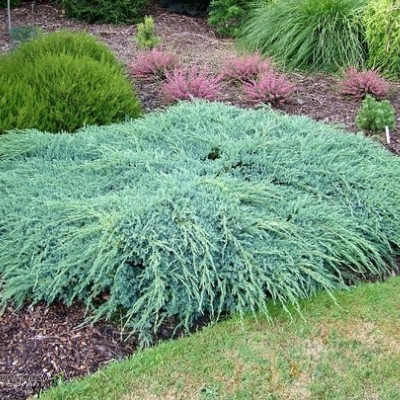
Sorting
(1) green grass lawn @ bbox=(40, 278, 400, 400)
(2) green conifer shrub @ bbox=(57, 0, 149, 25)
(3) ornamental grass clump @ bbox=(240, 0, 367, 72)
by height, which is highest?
(3) ornamental grass clump @ bbox=(240, 0, 367, 72)

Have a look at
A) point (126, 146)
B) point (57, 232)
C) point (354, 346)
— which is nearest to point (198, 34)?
point (126, 146)

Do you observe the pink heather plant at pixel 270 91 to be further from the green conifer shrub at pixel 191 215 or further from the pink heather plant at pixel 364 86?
the green conifer shrub at pixel 191 215

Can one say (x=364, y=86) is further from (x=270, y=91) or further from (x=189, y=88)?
(x=189, y=88)

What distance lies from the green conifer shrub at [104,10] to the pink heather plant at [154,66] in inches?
109

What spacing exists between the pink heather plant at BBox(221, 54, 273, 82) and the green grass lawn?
329cm

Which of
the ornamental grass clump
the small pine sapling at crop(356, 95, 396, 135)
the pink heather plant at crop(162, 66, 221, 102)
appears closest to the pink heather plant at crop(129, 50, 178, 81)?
the pink heather plant at crop(162, 66, 221, 102)

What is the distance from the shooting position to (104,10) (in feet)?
28.7

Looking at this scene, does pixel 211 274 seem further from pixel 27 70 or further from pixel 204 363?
pixel 27 70

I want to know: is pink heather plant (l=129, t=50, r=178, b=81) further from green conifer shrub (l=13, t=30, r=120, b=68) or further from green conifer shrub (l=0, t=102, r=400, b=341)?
green conifer shrub (l=0, t=102, r=400, b=341)

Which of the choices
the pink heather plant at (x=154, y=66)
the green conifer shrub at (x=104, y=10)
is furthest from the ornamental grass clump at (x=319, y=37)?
the green conifer shrub at (x=104, y=10)

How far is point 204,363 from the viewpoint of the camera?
2918mm

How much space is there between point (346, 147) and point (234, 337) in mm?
1764

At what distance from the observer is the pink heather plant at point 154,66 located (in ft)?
20.4

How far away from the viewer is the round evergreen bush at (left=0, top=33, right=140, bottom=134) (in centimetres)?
464
